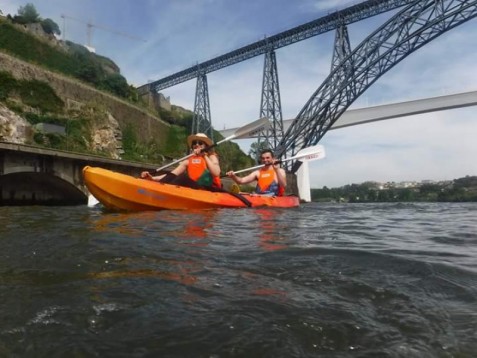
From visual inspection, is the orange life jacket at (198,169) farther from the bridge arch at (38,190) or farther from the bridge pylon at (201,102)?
the bridge pylon at (201,102)

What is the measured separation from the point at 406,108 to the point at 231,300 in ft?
114

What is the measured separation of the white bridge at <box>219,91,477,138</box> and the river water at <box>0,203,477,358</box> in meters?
32.7

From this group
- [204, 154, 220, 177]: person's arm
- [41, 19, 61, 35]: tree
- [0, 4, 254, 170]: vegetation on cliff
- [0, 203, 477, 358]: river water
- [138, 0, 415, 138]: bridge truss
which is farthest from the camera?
[41, 19, 61, 35]: tree

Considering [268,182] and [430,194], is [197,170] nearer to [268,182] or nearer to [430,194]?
[268,182]

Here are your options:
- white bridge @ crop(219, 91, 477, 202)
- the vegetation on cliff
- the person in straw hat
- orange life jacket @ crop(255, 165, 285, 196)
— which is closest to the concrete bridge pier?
the vegetation on cliff

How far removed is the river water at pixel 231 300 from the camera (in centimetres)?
123

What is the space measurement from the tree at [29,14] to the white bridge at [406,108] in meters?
27.2

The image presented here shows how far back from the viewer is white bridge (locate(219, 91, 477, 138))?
3119 cm

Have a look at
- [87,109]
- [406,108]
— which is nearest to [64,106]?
[87,109]

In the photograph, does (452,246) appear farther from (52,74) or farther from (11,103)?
(52,74)

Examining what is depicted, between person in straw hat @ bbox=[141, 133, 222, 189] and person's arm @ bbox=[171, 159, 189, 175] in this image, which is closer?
person in straw hat @ bbox=[141, 133, 222, 189]

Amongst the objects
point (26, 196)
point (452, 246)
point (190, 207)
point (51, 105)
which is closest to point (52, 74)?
point (51, 105)

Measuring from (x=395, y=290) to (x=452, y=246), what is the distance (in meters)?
1.86

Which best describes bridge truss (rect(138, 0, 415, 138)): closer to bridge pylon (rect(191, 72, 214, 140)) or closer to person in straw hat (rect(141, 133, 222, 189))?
bridge pylon (rect(191, 72, 214, 140))
